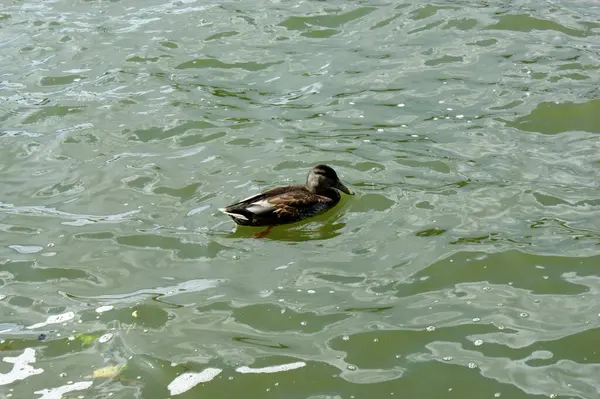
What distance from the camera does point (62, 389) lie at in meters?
6.94

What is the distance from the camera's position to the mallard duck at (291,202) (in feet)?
30.5

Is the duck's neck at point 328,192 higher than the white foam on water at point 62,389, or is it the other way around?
the duck's neck at point 328,192

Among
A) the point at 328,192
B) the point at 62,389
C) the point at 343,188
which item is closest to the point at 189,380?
the point at 62,389

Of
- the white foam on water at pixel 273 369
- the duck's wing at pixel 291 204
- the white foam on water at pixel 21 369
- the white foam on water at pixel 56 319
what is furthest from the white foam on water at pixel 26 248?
the white foam on water at pixel 273 369

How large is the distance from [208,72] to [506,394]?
8.14 metres

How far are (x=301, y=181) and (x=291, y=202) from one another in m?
1.04

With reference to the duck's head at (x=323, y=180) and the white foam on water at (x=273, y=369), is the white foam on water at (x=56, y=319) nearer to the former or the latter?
the white foam on water at (x=273, y=369)

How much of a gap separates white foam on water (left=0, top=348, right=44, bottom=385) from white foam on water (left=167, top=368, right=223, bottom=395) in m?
1.12

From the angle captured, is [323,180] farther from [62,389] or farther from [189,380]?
[62,389]

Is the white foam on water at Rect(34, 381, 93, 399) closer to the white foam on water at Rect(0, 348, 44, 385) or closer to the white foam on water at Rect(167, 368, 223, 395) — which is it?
the white foam on water at Rect(0, 348, 44, 385)

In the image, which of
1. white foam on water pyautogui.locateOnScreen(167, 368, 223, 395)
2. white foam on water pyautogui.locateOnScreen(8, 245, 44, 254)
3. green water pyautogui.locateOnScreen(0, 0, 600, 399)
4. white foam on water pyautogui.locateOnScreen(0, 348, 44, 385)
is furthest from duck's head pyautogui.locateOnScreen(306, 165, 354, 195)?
white foam on water pyautogui.locateOnScreen(0, 348, 44, 385)

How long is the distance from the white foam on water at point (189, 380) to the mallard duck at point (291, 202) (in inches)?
97.4

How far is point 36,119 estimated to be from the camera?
1221 centimetres

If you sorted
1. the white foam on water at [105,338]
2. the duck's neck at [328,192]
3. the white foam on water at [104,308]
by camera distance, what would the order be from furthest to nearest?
1. the duck's neck at [328,192]
2. the white foam on water at [104,308]
3. the white foam on water at [105,338]
